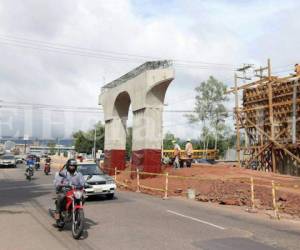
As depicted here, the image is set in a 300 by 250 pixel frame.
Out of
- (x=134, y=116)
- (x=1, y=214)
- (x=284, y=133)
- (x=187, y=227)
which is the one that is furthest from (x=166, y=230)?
(x=284, y=133)

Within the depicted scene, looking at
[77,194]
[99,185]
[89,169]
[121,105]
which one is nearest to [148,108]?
[121,105]

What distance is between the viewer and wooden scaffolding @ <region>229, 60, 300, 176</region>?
1229 inches

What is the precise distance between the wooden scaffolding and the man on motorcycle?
22.5 m

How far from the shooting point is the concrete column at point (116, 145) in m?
36.2

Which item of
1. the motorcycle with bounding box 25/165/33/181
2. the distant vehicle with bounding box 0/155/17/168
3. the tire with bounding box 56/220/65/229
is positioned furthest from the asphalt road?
the distant vehicle with bounding box 0/155/17/168

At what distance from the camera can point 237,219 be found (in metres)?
13.2

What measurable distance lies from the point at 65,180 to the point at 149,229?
2245 mm

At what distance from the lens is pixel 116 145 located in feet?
119

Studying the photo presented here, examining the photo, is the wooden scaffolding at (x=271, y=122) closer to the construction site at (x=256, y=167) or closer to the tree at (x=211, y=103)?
the construction site at (x=256, y=167)

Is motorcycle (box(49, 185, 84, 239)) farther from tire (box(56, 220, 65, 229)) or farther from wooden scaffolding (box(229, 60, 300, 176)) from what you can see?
wooden scaffolding (box(229, 60, 300, 176))

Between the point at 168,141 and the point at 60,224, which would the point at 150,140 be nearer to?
the point at 60,224

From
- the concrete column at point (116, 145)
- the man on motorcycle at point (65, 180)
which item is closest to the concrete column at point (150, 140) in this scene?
the concrete column at point (116, 145)

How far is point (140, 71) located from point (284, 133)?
11.3 m

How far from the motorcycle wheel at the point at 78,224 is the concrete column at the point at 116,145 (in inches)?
1015
